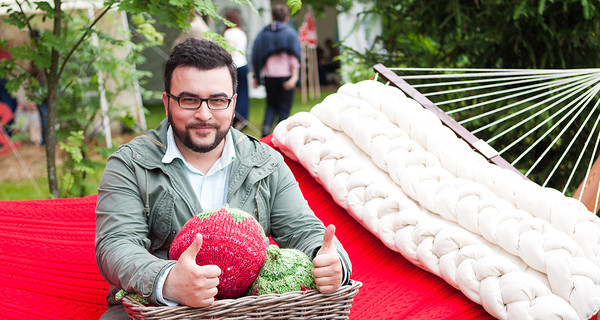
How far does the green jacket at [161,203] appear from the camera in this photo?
1493 mm

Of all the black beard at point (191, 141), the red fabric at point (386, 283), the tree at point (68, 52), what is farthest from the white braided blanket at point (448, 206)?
the black beard at point (191, 141)

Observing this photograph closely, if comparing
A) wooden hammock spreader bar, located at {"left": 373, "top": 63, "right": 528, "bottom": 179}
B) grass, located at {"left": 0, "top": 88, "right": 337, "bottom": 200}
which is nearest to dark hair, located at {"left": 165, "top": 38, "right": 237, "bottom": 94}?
wooden hammock spreader bar, located at {"left": 373, "top": 63, "right": 528, "bottom": 179}

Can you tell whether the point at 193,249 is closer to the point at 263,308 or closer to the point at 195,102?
the point at 263,308

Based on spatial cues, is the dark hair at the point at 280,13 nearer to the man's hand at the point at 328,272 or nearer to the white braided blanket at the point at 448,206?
the white braided blanket at the point at 448,206

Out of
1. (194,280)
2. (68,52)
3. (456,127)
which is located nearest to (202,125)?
(194,280)

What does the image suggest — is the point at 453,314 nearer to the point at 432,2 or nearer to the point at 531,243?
the point at 531,243

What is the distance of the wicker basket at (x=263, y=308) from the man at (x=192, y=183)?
1.4 inches

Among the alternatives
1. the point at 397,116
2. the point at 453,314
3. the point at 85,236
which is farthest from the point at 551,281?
the point at 85,236

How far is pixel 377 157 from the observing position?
222cm

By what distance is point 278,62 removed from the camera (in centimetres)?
587

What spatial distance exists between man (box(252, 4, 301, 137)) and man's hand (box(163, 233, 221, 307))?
4.68 m

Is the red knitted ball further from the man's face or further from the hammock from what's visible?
the hammock

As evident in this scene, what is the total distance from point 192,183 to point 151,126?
221 inches

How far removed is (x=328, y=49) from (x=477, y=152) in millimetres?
9485
